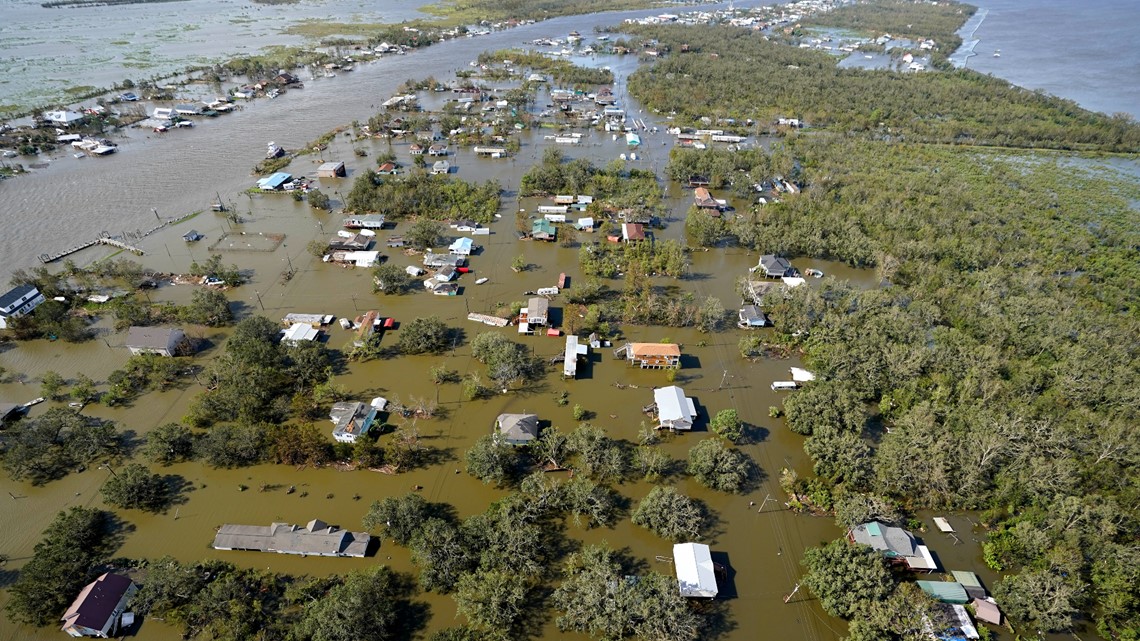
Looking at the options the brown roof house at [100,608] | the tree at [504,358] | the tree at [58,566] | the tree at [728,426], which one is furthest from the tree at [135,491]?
the tree at [728,426]

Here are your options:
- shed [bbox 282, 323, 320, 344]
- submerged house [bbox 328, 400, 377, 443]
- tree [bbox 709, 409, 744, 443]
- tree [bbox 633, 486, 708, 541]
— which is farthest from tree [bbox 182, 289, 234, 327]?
tree [bbox 709, 409, 744, 443]

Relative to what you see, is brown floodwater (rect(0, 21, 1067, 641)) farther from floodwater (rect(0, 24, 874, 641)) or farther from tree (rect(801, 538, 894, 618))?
tree (rect(801, 538, 894, 618))

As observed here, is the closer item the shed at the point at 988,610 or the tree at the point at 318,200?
the shed at the point at 988,610

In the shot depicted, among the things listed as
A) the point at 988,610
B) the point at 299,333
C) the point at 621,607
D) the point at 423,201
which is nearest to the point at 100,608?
the point at 299,333

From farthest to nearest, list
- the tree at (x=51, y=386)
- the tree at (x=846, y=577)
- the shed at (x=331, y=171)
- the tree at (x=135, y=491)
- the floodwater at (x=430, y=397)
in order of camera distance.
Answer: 1. the shed at (x=331, y=171)
2. the tree at (x=51, y=386)
3. the tree at (x=135, y=491)
4. the floodwater at (x=430, y=397)
5. the tree at (x=846, y=577)

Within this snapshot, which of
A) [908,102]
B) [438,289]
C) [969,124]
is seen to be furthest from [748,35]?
[438,289]

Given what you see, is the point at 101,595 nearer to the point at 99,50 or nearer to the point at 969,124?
the point at 969,124

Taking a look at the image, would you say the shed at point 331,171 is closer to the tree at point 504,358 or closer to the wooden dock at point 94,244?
the wooden dock at point 94,244
